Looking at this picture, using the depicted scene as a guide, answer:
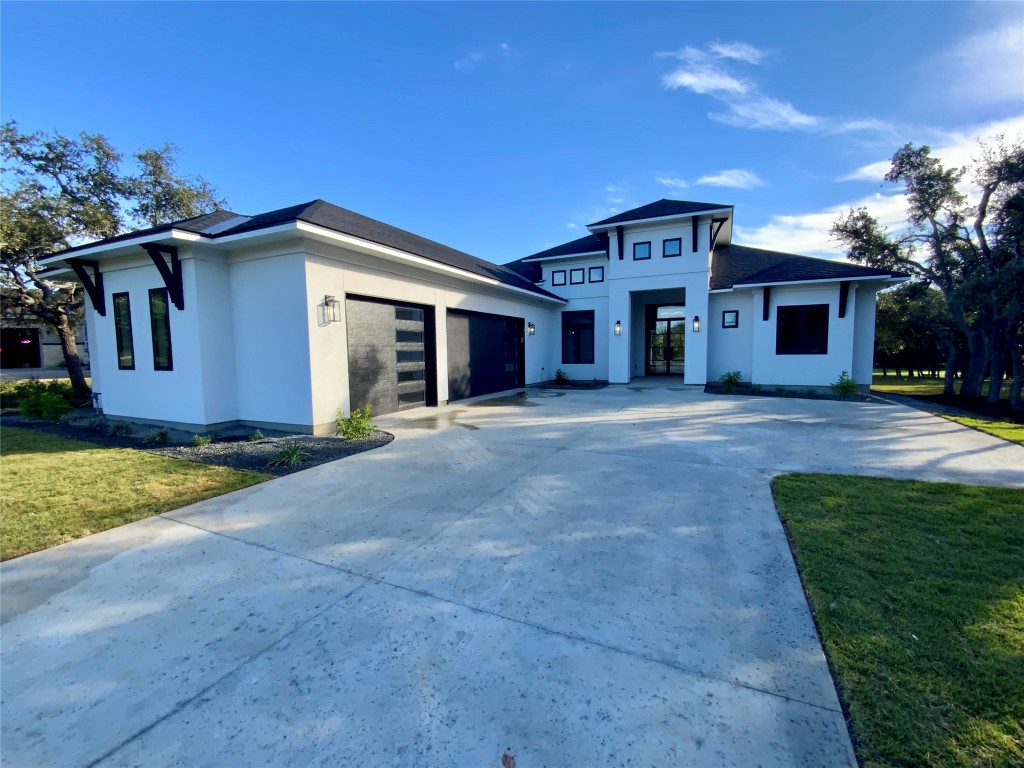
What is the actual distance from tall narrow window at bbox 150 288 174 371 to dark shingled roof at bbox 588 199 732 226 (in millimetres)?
13036

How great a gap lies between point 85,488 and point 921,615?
7.92m

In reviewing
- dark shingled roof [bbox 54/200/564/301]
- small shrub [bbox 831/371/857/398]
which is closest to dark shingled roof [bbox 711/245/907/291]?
small shrub [bbox 831/371/857/398]

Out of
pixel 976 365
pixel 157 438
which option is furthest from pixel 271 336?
pixel 976 365

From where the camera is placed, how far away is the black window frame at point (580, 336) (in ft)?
57.9

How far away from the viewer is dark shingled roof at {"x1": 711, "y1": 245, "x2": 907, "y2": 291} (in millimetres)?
12922

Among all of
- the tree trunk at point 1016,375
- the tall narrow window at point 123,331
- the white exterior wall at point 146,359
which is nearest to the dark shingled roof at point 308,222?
the white exterior wall at point 146,359

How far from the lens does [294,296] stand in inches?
293

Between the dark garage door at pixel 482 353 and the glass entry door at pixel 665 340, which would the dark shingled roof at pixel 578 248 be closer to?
the glass entry door at pixel 665 340

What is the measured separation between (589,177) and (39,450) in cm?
1472

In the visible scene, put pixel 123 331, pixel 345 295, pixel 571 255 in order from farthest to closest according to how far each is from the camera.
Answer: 1. pixel 571 255
2. pixel 123 331
3. pixel 345 295

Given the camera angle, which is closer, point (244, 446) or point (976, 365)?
point (244, 446)

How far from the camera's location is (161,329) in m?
8.32

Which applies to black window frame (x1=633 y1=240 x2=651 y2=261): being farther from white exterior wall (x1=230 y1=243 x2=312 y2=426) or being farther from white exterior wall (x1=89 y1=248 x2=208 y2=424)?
white exterior wall (x1=89 y1=248 x2=208 y2=424)

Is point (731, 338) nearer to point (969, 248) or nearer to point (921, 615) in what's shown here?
point (969, 248)
